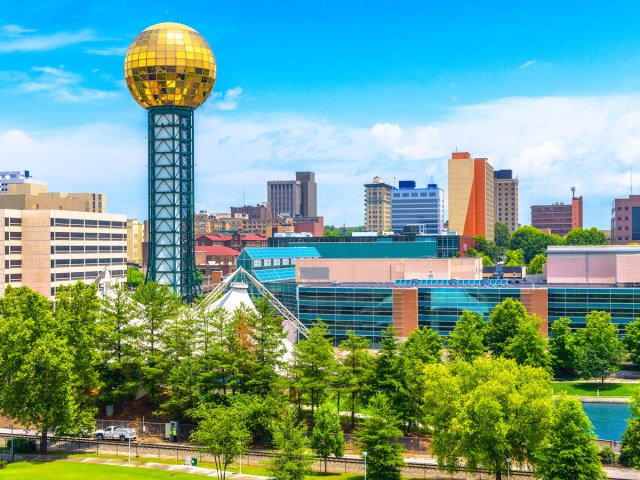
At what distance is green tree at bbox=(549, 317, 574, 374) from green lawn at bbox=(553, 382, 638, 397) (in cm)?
309

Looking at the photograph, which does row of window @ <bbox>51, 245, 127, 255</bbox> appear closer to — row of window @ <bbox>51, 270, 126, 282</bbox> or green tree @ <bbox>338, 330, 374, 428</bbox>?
row of window @ <bbox>51, 270, 126, 282</bbox>

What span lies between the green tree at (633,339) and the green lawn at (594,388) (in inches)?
237

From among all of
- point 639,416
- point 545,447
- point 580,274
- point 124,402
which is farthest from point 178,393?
point 580,274

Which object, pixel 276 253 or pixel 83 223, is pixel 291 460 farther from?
pixel 83 223

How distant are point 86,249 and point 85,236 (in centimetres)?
240

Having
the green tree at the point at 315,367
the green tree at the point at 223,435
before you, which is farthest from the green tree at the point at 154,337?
the green tree at the point at 223,435

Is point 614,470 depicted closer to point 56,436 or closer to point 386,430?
point 386,430

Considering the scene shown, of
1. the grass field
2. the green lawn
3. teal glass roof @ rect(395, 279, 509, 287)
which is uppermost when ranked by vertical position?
teal glass roof @ rect(395, 279, 509, 287)

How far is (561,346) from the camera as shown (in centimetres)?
10025

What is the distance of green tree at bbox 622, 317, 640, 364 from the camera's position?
10006cm

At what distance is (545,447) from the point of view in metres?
55.8

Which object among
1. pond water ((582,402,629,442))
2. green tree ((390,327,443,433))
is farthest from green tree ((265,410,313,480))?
pond water ((582,402,629,442))

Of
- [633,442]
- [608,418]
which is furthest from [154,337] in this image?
[608,418]

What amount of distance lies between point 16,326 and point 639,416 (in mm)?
50458
